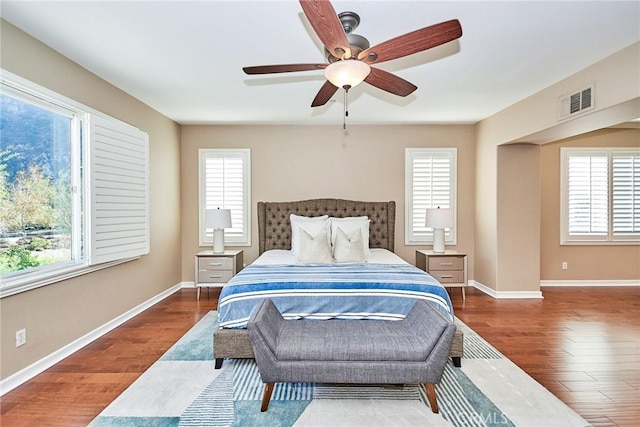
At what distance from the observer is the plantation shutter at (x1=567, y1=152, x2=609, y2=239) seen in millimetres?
5824

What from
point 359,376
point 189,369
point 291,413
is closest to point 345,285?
point 359,376

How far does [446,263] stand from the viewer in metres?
5.08

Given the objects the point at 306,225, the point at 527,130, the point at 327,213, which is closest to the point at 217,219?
the point at 306,225

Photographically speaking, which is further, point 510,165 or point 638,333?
point 510,165

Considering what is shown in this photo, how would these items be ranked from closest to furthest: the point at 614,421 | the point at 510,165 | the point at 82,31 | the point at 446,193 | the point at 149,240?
the point at 614,421, the point at 82,31, the point at 149,240, the point at 510,165, the point at 446,193

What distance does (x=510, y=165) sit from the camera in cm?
516

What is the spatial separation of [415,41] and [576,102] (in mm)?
2486

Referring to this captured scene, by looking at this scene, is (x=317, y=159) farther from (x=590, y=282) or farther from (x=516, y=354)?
(x=590, y=282)

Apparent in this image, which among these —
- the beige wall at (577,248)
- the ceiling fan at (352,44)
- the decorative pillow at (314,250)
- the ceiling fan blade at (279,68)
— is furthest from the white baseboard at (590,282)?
the ceiling fan blade at (279,68)

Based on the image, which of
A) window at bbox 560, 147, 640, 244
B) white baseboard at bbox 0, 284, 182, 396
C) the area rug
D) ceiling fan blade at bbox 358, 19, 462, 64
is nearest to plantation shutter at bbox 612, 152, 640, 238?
window at bbox 560, 147, 640, 244

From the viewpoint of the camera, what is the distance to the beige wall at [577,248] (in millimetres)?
5832

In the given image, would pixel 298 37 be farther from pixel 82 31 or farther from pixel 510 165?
pixel 510 165

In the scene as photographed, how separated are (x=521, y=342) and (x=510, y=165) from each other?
2.74m

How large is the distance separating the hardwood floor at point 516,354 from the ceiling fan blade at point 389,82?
2.55 metres
